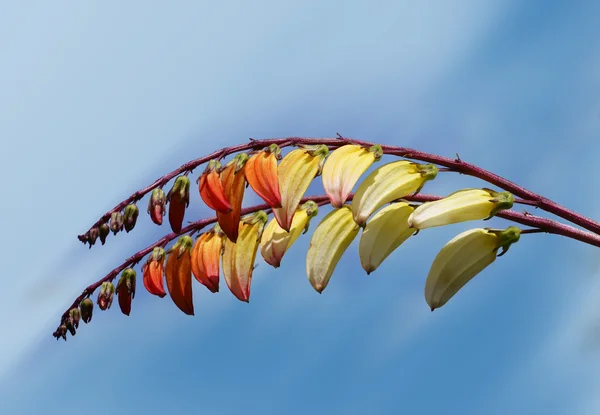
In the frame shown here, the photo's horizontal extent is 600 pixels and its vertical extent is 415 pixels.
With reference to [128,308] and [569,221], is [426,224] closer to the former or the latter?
[569,221]

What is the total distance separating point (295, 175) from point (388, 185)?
209mm

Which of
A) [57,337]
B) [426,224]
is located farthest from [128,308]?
[426,224]

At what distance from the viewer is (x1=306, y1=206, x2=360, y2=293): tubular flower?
1.65 m

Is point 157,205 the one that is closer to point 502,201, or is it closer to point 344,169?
point 344,169

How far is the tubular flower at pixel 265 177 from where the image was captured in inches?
64.2

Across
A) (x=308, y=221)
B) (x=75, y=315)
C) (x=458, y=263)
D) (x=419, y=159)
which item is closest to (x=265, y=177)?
(x=308, y=221)

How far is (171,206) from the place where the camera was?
5.64 ft

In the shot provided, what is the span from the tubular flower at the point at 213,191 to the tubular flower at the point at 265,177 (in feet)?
0.22

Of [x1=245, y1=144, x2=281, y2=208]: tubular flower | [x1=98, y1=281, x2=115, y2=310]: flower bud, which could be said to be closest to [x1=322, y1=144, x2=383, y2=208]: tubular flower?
[x1=245, y1=144, x2=281, y2=208]: tubular flower

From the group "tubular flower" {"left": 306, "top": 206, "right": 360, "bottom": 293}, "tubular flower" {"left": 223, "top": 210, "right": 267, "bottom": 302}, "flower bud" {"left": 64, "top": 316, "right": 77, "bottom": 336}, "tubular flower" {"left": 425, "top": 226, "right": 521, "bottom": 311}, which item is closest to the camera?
"tubular flower" {"left": 425, "top": 226, "right": 521, "bottom": 311}

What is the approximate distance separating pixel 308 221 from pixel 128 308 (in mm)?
496

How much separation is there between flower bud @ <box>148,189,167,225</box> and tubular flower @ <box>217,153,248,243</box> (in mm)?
157

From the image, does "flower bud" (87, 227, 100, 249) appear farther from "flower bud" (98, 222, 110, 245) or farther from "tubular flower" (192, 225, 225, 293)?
"tubular flower" (192, 225, 225, 293)

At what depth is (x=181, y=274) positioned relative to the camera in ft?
5.88
